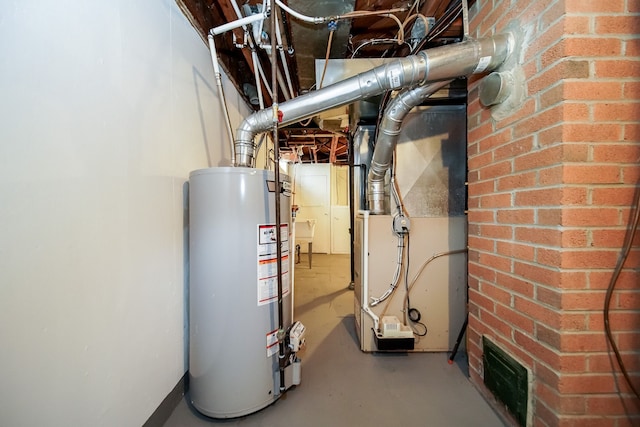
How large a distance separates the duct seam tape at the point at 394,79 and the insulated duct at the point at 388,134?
26 cm

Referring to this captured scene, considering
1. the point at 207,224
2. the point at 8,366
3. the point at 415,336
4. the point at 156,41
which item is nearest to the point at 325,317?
the point at 415,336

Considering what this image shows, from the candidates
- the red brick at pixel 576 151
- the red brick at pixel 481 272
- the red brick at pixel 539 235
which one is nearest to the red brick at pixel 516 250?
the red brick at pixel 539 235

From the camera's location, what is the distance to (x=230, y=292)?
3.65 ft

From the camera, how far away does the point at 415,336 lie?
172 cm

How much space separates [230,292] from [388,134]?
146 cm

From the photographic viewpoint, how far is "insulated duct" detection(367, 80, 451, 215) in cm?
144

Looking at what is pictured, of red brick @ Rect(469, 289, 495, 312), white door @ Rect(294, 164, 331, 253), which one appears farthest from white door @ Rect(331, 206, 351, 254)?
red brick @ Rect(469, 289, 495, 312)

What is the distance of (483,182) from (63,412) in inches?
76.5

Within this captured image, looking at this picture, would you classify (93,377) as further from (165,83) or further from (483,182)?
(483,182)

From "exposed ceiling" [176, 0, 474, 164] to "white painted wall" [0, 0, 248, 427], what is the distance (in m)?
0.39

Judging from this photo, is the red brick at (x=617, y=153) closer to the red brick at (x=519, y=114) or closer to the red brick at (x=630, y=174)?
the red brick at (x=630, y=174)

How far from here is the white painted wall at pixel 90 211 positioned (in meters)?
0.61

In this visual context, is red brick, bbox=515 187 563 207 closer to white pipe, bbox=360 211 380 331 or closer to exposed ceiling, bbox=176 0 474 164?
Answer: white pipe, bbox=360 211 380 331

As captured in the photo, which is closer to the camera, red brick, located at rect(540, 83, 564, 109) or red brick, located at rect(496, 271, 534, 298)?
red brick, located at rect(540, 83, 564, 109)
